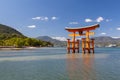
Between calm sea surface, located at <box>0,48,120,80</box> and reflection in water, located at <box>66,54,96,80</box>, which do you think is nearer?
reflection in water, located at <box>66,54,96,80</box>

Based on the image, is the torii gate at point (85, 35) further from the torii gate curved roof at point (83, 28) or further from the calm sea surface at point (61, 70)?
the calm sea surface at point (61, 70)

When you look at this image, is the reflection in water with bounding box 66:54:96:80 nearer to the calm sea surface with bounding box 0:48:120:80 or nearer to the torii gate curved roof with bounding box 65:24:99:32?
the calm sea surface with bounding box 0:48:120:80

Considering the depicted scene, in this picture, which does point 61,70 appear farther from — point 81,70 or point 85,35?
point 85,35

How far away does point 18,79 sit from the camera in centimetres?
1405

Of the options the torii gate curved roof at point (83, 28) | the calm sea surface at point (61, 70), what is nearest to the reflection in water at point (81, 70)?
the calm sea surface at point (61, 70)

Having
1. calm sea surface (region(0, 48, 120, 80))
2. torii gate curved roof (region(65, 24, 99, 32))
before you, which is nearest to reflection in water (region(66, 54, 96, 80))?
calm sea surface (region(0, 48, 120, 80))

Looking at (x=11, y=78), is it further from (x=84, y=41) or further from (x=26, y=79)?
(x=84, y=41)

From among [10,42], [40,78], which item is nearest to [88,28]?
[40,78]

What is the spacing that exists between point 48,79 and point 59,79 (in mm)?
762

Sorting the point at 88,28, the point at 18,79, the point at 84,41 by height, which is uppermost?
the point at 88,28

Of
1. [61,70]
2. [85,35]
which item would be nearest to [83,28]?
[85,35]

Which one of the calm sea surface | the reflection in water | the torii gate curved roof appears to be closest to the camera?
the reflection in water

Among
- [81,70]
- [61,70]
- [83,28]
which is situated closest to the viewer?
[81,70]

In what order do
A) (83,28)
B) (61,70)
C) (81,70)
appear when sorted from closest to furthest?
1. (81,70)
2. (61,70)
3. (83,28)
